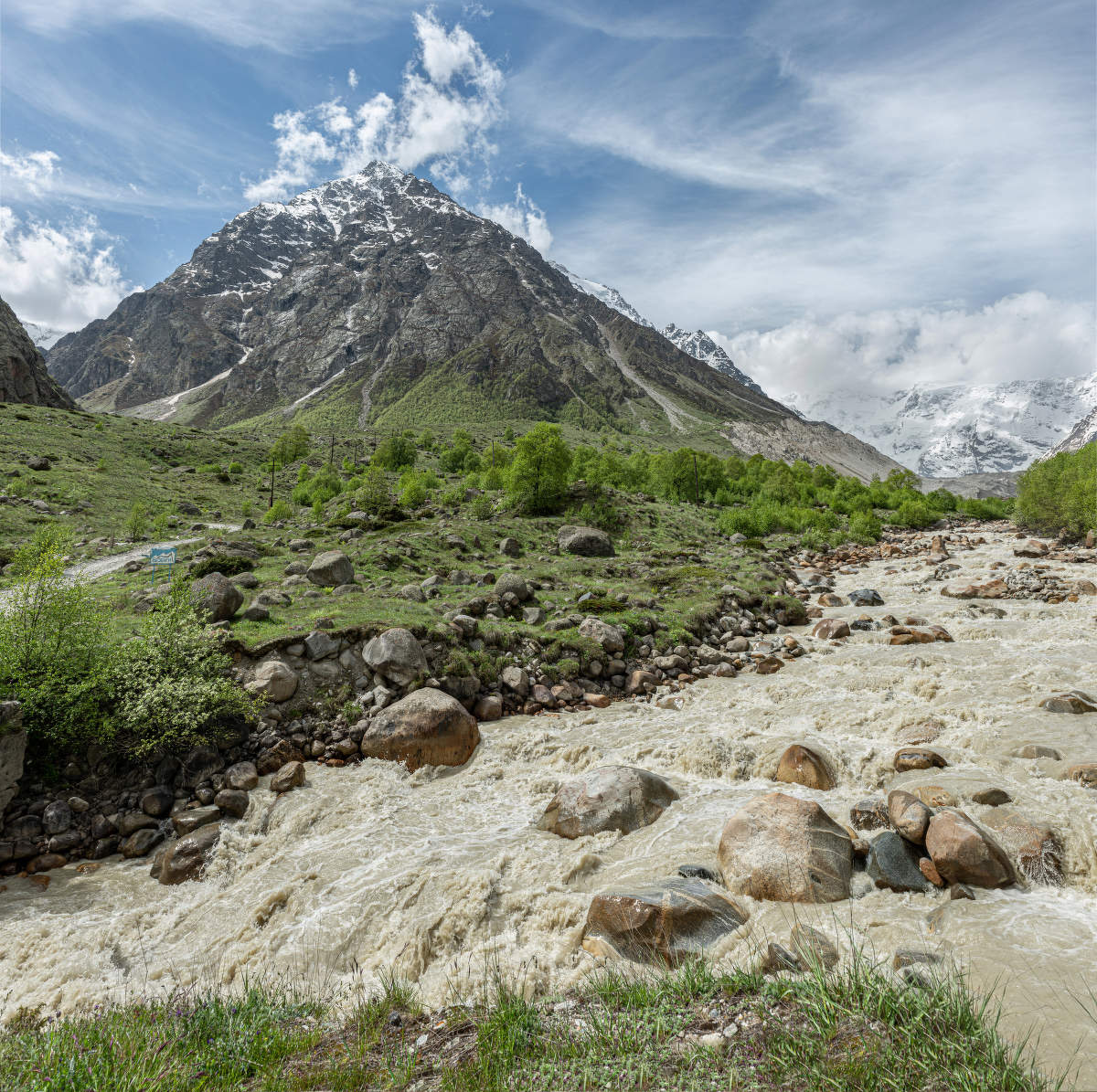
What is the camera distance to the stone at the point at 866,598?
3103 centimetres

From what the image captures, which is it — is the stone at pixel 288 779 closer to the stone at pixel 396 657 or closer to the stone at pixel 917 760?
the stone at pixel 396 657

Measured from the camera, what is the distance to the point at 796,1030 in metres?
5.77

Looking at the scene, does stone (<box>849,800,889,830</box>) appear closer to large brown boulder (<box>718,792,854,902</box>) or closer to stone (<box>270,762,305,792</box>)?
large brown boulder (<box>718,792,854,902</box>)

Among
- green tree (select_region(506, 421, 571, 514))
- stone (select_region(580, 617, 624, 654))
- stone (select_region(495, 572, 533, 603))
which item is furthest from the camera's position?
green tree (select_region(506, 421, 571, 514))

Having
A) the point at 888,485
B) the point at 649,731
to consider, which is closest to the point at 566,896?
the point at 649,731

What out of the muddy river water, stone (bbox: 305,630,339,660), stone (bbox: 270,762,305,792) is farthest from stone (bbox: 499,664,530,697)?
stone (bbox: 270,762,305,792)

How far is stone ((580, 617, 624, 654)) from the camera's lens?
864 inches

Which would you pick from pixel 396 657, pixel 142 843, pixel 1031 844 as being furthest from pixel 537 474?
pixel 1031 844

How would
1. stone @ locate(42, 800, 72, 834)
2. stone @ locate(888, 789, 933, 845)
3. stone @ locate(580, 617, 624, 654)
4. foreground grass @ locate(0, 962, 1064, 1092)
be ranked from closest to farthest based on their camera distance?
foreground grass @ locate(0, 962, 1064, 1092)
stone @ locate(888, 789, 933, 845)
stone @ locate(42, 800, 72, 834)
stone @ locate(580, 617, 624, 654)

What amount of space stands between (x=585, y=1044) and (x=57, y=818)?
13812 millimetres

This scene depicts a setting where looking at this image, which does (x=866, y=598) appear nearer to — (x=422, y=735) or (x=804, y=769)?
(x=804, y=769)

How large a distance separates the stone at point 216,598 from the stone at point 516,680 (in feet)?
33.7

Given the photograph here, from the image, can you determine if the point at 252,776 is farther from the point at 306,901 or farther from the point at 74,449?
the point at 74,449

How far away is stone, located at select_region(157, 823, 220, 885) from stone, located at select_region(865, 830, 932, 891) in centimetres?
1395
